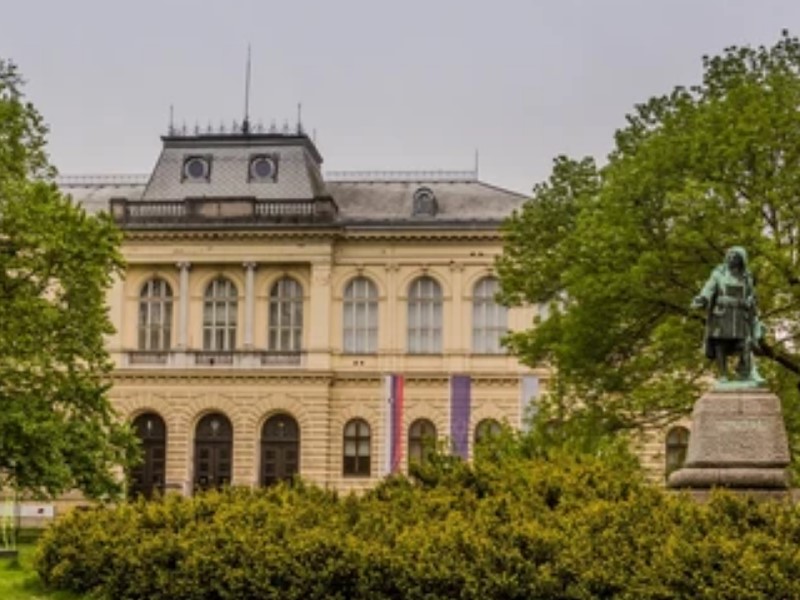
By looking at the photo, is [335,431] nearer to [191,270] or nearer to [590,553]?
[191,270]

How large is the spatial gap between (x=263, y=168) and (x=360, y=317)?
7.31m

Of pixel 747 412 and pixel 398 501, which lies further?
pixel 747 412

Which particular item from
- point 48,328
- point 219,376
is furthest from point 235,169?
point 48,328

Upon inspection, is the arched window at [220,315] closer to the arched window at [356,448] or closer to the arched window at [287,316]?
the arched window at [287,316]

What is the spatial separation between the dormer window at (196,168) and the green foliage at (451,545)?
131 feet

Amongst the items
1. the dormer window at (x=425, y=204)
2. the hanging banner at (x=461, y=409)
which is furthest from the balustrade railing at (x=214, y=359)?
the dormer window at (x=425, y=204)

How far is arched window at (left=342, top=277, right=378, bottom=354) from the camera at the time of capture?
53688 mm

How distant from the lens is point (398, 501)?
16.0 metres

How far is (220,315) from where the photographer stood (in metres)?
54.2

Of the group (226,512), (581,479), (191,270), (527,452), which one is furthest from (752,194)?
(191,270)

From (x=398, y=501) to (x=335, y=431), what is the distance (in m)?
37.5

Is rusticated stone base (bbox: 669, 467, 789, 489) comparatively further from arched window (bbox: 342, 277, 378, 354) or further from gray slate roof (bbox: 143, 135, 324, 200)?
gray slate roof (bbox: 143, 135, 324, 200)

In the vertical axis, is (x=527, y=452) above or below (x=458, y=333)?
below

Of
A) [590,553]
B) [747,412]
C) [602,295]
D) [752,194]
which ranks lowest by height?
[590,553]
